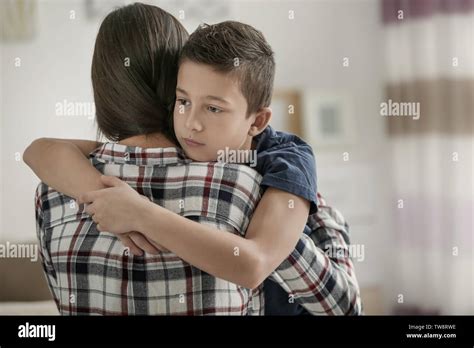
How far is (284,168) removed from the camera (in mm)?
1167

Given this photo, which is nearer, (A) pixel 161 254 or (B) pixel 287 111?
(A) pixel 161 254

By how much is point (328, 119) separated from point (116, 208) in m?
0.52

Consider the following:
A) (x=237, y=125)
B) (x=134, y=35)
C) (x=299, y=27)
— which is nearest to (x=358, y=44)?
(x=299, y=27)

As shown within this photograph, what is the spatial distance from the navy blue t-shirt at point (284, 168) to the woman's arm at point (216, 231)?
0.06ft

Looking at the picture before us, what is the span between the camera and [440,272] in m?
1.47

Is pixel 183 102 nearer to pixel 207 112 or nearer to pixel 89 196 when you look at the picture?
A: pixel 207 112

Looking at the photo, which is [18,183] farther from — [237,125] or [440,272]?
[440,272]

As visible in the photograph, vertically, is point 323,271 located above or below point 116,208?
below

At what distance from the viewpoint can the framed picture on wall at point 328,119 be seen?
1.41 meters

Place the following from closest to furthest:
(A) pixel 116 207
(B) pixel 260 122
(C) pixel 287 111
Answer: (A) pixel 116 207 → (B) pixel 260 122 → (C) pixel 287 111

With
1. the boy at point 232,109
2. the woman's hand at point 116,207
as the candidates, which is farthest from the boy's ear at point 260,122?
the woman's hand at point 116,207

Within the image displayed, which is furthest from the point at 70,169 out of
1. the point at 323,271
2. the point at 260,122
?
the point at 323,271

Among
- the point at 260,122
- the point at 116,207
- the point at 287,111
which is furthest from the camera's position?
the point at 287,111
